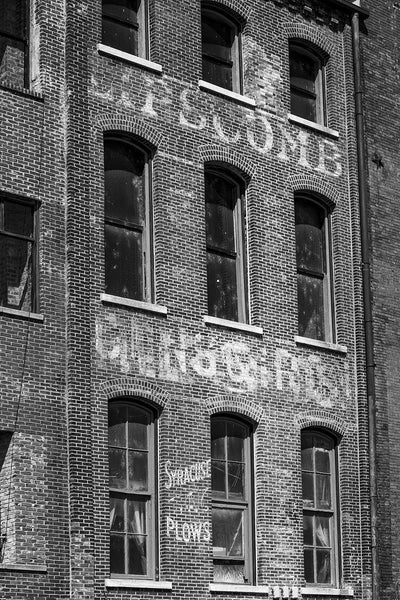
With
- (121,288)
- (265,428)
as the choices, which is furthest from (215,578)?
(121,288)

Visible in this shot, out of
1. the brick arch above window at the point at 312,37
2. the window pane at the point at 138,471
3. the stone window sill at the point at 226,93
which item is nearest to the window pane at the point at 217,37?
the stone window sill at the point at 226,93

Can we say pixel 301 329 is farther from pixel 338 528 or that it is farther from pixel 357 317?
pixel 338 528

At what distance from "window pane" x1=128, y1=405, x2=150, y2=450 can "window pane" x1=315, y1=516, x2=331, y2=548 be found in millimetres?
4496

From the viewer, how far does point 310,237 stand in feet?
88.7

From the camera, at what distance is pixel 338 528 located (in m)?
25.9

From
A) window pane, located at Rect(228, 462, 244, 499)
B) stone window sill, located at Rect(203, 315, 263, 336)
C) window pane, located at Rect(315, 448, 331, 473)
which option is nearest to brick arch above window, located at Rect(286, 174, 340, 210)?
stone window sill, located at Rect(203, 315, 263, 336)

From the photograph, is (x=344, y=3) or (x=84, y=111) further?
(x=344, y=3)

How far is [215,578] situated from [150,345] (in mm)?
4140

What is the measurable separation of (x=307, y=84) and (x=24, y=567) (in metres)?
12.3

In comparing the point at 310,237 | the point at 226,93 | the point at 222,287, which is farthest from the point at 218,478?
the point at 226,93

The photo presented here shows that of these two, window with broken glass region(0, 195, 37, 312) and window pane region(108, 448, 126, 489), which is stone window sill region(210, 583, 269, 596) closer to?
window pane region(108, 448, 126, 489)

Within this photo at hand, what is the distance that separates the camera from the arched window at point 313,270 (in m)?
26.6

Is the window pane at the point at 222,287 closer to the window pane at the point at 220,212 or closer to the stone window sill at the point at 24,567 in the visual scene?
the window pane at the point at 220,212

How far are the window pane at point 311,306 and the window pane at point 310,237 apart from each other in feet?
0.88
